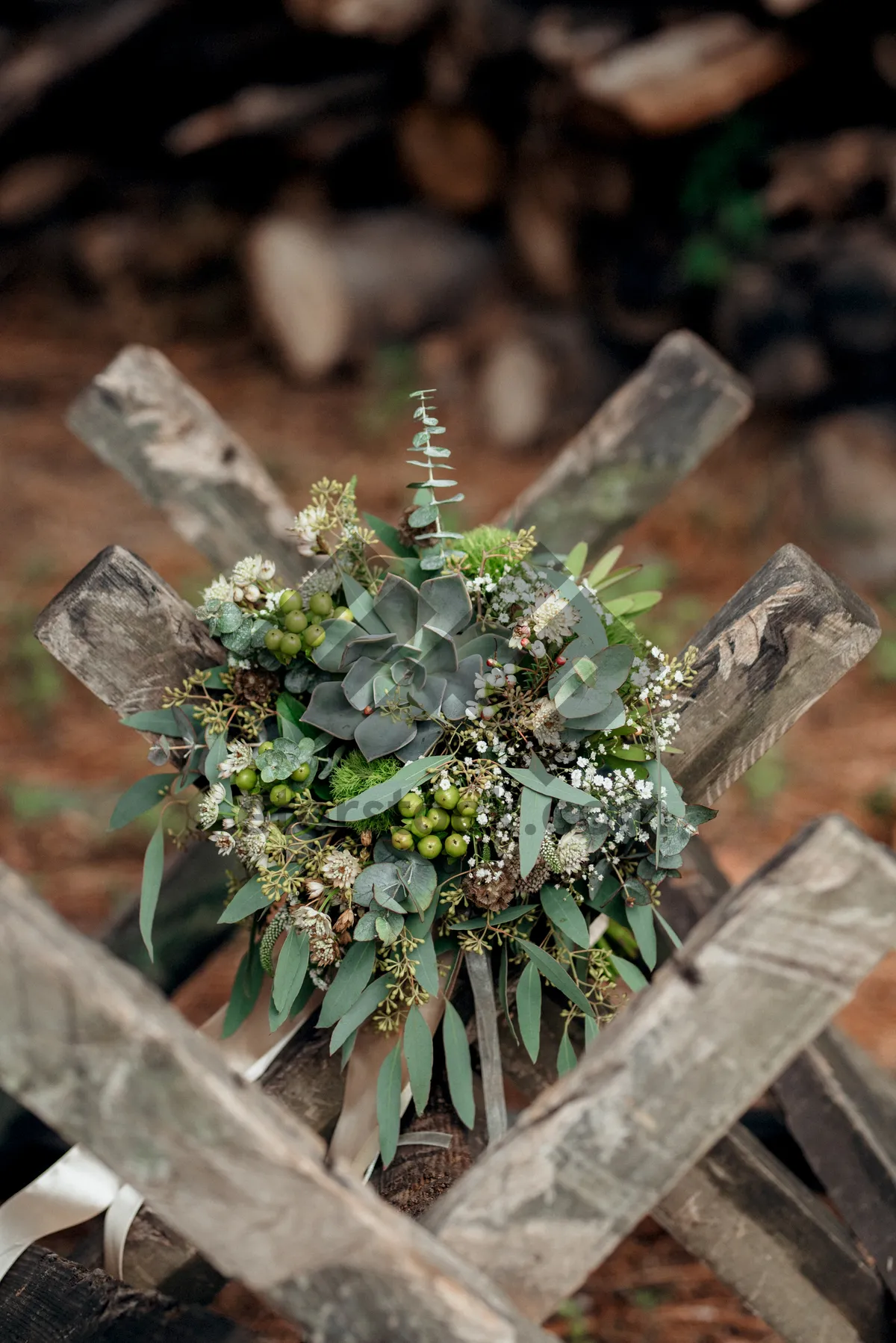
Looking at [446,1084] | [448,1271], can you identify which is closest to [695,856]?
[446,1084]

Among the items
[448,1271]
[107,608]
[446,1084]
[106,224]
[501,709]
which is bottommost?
[446,1084]

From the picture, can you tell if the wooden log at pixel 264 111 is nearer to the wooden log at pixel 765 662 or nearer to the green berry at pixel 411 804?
the wooden log at pixel 765 662

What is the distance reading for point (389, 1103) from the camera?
954 millimetres

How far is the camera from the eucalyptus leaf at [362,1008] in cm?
93

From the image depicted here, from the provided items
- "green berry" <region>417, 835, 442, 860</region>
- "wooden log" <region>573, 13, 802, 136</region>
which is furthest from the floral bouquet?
"wooden log" <region>573, 13, 802, 136</region>

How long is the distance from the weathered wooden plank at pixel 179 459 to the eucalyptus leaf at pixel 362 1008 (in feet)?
2.09

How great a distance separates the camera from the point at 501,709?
37.6 inches

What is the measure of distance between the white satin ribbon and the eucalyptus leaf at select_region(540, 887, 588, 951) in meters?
0.29

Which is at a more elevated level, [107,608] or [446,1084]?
[107,608]

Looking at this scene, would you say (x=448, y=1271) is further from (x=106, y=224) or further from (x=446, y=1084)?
(x=106, y=224)

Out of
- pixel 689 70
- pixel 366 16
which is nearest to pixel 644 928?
pixel 689 70

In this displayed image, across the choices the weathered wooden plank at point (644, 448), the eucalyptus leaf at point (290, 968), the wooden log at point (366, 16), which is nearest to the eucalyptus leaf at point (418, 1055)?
the eucalyptus leaf at point (290, 968)

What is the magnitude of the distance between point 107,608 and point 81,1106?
A: 518 mm

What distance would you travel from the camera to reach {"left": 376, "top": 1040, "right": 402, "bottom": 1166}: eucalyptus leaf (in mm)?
948
